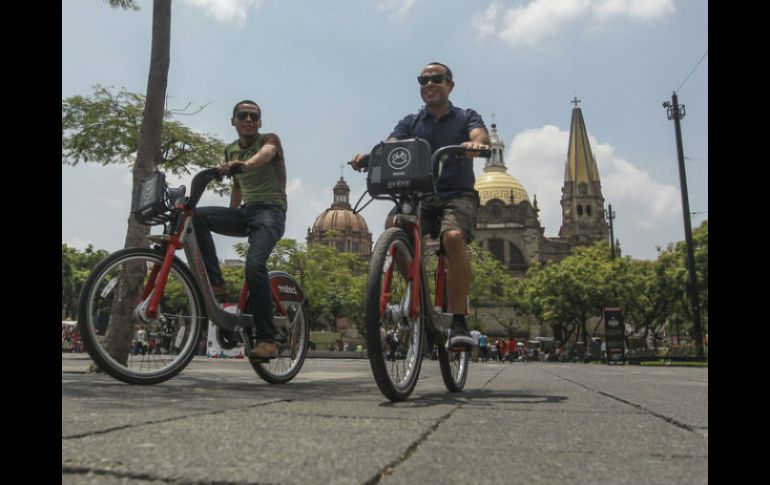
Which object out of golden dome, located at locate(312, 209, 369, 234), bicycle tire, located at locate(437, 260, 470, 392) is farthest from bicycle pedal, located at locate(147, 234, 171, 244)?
golden dome, located at locate(312, 209, 369, 234)

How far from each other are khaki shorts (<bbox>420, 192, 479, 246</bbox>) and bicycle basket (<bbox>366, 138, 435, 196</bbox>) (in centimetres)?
36

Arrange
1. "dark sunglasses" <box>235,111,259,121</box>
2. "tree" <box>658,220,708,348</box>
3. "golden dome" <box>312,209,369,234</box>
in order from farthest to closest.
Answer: "golden dome" <box>312,209,369,234</box>, "tree" <box>658,220,708,348</box>, "dark sunglasses" <box>235,111,259,121</box>

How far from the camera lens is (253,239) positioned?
4125 millimetres

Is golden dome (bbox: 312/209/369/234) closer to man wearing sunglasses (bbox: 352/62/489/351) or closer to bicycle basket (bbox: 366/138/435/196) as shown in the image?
man wearing sunglasses (bbox: 352/62/489/351)

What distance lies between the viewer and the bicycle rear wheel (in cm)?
436

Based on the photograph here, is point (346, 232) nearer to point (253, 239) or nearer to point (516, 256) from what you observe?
point (516, 256)

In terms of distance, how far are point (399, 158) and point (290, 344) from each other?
76.3 inches

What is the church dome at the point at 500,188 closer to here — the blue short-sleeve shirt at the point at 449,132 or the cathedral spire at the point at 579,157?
the cathedral spire at the point at 579,157

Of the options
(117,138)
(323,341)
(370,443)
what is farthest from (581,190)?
(370,443)

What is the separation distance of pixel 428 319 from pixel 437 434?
1517 mm

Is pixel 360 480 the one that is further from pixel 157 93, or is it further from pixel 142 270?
pixel 157 93

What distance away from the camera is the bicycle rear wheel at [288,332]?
436cm

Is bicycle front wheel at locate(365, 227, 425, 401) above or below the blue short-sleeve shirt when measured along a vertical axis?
below
